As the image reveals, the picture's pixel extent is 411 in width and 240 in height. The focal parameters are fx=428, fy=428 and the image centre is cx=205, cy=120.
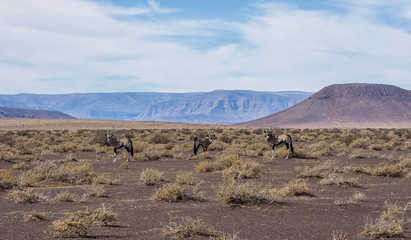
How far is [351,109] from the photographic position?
162 meters

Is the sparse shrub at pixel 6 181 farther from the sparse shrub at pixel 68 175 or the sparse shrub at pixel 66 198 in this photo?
the sparse shrub at pixel 66 198

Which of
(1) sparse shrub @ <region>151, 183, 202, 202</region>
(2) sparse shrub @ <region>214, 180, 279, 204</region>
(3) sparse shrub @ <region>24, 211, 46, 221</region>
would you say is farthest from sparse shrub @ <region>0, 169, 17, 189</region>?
(2) sparse shrub @ <region>214, 180, 279, 204</region>

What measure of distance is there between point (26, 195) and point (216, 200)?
5.04 m

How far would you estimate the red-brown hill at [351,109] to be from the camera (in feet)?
486

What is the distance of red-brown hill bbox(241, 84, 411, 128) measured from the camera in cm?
14825

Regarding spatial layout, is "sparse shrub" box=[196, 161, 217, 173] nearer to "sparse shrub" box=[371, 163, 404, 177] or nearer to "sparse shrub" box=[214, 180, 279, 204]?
"sparse shrub" box=[371, 163, 404, 177]

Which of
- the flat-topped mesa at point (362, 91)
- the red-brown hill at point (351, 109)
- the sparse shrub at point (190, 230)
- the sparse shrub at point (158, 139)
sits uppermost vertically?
the flat-topped mesa at point (362, 91)

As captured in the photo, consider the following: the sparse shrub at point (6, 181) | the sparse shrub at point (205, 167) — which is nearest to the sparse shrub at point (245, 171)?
the sparse shrub at point (205, 167)

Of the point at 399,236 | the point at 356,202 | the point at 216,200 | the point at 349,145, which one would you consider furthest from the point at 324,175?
the point at 349,145

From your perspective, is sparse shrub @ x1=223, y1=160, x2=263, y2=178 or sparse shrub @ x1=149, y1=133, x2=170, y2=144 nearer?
sparse shrub @ x1=223, y1=160, x2=263, y2=178

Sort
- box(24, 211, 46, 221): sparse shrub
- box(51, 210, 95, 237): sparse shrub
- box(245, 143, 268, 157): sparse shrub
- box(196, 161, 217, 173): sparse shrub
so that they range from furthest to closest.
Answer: box(245, 143, 268, 157): sparse shrub
box(196, 161, 217, 173): sparse shrub
box(24, 211, 46, 221): sparse shrub
box(51, 210, 95, 237): sparse shrub

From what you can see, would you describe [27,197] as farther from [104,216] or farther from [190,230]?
[190,230]

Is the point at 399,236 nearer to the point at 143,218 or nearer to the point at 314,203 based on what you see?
the point at 314,203

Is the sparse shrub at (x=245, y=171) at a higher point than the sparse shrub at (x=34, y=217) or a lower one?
Answer: higher
